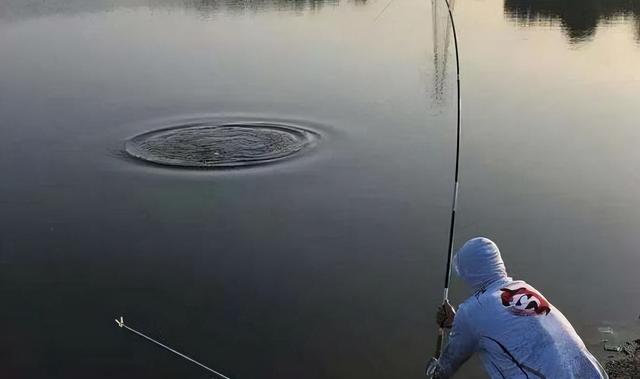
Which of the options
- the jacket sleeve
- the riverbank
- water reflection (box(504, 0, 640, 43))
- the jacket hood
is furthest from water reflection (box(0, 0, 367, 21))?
the jacket hood

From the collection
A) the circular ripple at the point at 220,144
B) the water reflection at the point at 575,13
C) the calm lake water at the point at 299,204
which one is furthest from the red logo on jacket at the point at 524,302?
the water reflection at the point at 575,13

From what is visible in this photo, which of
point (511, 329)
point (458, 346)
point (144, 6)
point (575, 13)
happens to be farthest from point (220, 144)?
point (575, 13)

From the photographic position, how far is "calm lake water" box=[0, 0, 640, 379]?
6383mm

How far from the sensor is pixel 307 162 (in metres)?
10.5

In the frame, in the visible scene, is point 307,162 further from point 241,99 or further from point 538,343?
point 538,343

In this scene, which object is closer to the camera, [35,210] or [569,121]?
[35,210]

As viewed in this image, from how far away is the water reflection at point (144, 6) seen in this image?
2302 centimetres

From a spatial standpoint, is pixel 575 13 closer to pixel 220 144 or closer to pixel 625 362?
pixel 220 144

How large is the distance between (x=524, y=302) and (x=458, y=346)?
0.48 m

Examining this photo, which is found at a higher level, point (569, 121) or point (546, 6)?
point (546, 6)

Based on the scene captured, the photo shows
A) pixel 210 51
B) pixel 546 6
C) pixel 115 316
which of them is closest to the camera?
pixel 115 316

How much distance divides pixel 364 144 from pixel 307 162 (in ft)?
4.06

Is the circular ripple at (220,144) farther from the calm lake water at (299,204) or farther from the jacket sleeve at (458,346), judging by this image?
the jacket sleeve at (458,346)

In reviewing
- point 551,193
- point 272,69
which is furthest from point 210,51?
point 551,193
